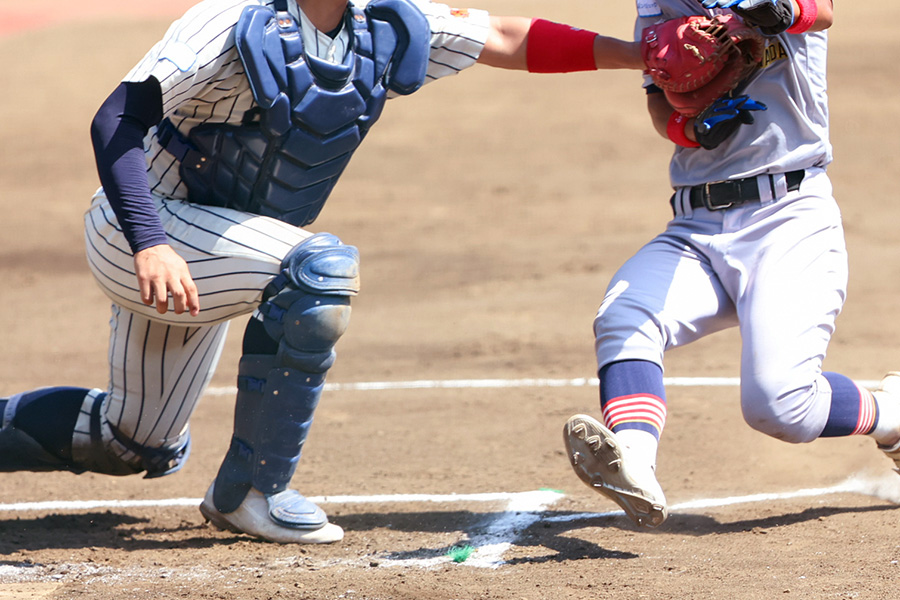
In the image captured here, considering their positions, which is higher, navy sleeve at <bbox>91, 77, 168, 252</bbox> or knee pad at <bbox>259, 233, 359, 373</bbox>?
navy sleeve at <bbox>91, 77, 168, 252</bbox>

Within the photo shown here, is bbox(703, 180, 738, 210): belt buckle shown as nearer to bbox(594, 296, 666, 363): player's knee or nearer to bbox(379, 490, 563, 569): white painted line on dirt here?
bbox(594, 296, 666, 363): player's knee

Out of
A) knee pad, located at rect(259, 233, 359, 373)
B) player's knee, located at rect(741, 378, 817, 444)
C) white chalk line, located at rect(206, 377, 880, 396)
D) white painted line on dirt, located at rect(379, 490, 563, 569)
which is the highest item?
knee pad, located at rect(259, 233, 359, 373)

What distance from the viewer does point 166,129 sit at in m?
3.33

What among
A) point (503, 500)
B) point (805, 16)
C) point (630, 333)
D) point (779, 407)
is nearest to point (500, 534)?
point (503, 500)

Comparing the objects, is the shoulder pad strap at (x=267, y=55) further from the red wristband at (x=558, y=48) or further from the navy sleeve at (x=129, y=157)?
the red wristband at (x=558, y=48)

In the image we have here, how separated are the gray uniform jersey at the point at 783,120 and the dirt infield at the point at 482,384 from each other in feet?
3.50

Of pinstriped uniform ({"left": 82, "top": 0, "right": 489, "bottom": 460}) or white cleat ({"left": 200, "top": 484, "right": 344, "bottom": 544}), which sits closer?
pinstriped uniform ({"left": 82, "top": 0, "right": 489, "bottom": 460})

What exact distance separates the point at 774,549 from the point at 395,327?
157 inches

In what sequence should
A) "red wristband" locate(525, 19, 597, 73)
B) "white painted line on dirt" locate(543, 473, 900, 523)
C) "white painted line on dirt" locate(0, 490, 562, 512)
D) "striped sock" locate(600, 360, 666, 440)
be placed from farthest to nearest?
"white painted line on dirt" locate(0, 490, 562, 512) → "white painted line on dirt" locate(543, 473, 900, 523) → "red wristband" locate(525, 19, 597, 73) → "striped sock" locate(600, 360, 666, 440)

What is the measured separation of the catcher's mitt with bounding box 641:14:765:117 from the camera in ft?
10.3

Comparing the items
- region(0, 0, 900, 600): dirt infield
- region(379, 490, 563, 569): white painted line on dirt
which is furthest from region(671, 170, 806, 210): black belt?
region(379, 490, 563, 569): white painted line on dirt

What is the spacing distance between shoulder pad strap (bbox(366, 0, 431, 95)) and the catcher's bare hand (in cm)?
86

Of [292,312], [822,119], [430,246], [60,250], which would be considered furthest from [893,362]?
[60,250]

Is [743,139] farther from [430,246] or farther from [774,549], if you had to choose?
[430,246]
